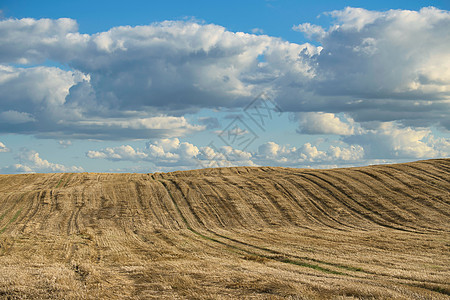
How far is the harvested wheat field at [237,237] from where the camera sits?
16.2 m

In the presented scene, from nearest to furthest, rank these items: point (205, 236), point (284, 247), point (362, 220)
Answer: point (284, 247) → point (205, 236) → point (362, 220)

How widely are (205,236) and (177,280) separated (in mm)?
16426

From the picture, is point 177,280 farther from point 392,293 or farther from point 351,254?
point 351,254

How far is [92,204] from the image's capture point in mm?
45375

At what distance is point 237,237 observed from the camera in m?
32.7

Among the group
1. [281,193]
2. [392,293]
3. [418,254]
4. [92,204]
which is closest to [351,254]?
[418,254]

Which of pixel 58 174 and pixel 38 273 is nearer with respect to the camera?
pixel 38 273

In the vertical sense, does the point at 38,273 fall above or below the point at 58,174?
below

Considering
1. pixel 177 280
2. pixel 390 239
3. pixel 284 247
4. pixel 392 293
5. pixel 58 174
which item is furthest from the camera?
pixel 58 174

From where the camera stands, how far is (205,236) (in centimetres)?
3369

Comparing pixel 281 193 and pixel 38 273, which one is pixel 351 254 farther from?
pixel 281 193

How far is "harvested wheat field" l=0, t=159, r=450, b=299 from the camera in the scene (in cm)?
1623

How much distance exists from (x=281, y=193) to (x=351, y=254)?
23209 millimetres

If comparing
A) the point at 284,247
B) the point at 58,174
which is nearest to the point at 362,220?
the point at 284,247
